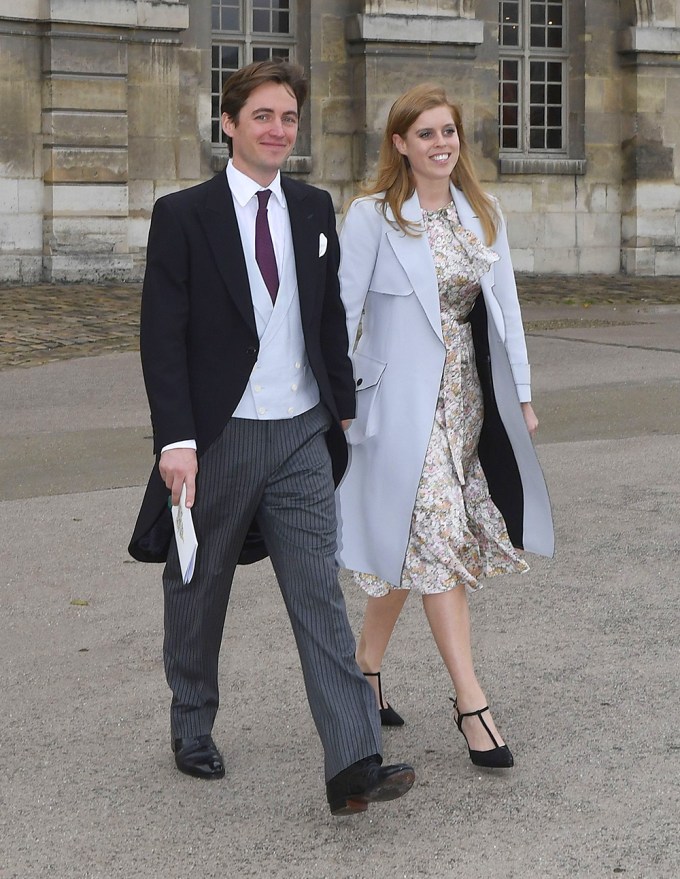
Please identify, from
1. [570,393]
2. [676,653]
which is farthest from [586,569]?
[570,393]

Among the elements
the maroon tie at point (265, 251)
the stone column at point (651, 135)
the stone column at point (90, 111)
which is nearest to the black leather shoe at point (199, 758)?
the maroon tie at point (265, 251)

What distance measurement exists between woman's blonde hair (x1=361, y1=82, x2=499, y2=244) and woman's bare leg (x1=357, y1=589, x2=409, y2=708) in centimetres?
106

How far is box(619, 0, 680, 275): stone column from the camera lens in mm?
22016

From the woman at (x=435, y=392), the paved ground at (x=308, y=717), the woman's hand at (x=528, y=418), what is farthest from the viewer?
the woman's hand at (x=528, y=418)

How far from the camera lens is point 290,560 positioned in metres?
4.05

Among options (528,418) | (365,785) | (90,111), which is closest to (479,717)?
(365,785)

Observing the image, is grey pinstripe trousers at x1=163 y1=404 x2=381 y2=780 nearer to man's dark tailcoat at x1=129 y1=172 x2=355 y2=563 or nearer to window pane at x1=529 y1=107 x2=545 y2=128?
man's dark tailcoat at x1=129 y1=172 x2=355 y2=563

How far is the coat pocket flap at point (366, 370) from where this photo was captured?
4488 mm

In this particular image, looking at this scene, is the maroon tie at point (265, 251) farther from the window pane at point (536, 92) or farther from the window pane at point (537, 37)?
the window pane at point (537, 37)

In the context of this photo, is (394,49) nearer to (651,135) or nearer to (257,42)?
(257,42)

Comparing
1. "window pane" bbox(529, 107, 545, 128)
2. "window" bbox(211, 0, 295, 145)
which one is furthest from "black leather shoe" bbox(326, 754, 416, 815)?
"window pane" bbox(529, 107, 545, 128)

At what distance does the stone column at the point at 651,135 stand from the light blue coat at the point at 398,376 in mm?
18110

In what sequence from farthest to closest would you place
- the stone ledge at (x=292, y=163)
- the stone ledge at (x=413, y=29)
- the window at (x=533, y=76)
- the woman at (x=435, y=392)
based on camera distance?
the window at (x=533, y=76), the stone ledge at (x=292, y=163), the stone ledge at (x=413, y=29), the woman at (x=435, y=392)

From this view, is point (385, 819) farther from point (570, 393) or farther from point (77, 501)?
point (570, 393)
